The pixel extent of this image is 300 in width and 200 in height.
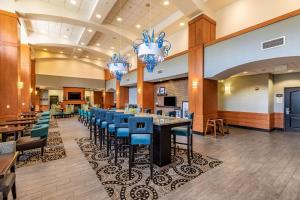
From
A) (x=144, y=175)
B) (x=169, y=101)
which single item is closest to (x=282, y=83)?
(x=169, y=101)

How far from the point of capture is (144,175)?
110 inches

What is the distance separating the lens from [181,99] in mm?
8328

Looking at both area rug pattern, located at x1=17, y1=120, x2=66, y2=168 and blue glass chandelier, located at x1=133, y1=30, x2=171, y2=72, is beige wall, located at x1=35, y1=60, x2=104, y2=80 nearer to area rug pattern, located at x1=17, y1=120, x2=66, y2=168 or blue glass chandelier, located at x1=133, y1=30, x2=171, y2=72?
area rug pattern, located at x1=17, y1=120, x2=66, y2=168

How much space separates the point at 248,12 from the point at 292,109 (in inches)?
189

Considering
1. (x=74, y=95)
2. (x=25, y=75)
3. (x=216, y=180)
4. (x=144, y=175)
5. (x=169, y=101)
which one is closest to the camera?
(x=216, y=180)

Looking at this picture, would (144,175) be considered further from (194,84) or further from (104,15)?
(104,15)

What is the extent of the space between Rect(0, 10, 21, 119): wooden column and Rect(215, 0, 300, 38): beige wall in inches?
323

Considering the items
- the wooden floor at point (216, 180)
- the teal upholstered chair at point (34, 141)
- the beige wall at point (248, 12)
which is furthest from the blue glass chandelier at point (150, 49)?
the beige wall at point (248, 12)

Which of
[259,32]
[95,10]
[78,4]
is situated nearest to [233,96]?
[259,32]

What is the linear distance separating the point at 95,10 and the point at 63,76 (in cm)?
963

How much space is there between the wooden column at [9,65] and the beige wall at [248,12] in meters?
8.20

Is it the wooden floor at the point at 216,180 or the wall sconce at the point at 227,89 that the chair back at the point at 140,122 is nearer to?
the wooden floor at the point at 216,180

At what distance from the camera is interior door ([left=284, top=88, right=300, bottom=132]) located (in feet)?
21.8

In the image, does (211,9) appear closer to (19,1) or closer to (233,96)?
(233,96)
